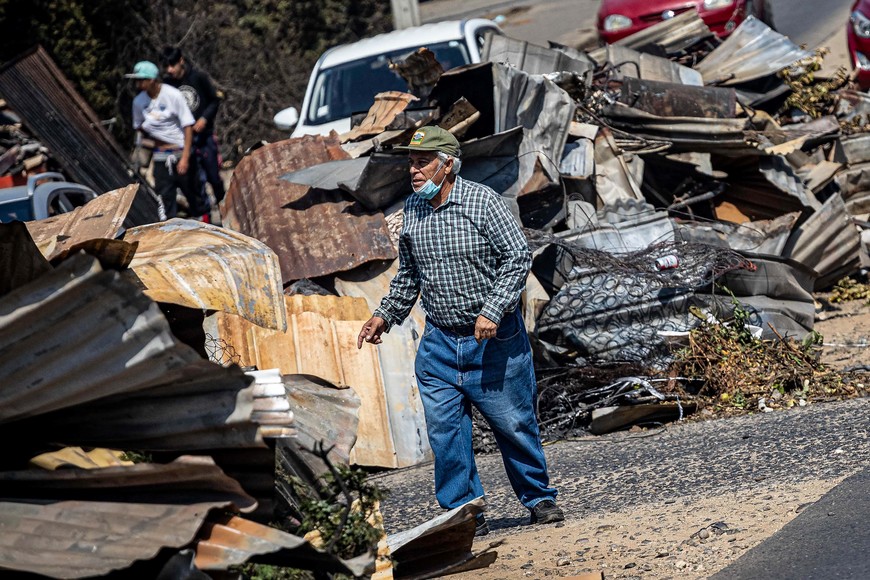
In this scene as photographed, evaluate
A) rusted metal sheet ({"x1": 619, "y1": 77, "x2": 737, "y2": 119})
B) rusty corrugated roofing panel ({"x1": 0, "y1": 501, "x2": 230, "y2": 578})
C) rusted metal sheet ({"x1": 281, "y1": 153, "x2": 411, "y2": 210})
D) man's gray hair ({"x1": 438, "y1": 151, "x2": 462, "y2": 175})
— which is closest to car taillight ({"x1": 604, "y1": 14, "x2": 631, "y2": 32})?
rusted metal sheet ({"x1": 619, "y1": 77, "x2": 737, "y2": 119})

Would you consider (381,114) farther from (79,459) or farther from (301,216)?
(79,459)

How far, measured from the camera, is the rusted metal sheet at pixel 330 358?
23.3 ft

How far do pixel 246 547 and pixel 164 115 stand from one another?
8577mm

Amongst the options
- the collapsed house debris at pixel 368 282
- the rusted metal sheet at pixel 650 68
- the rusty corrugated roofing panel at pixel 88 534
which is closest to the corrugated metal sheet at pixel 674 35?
the collapsed house debris at pixel 368 282

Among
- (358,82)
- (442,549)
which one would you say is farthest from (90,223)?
(358,82)

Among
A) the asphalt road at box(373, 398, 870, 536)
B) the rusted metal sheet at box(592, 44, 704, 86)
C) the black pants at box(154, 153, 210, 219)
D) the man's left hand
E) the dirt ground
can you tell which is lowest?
the asphalt road at box(373, 398, 870, 536)

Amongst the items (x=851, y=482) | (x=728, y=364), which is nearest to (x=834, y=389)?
(x=728, y=364)

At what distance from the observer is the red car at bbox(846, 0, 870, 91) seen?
12938mm

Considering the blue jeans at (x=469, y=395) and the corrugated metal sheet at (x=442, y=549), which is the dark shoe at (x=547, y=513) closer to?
the blue jeans at (x=469, y=395)

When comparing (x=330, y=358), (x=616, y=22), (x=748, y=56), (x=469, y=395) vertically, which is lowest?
(x=330, y=358)

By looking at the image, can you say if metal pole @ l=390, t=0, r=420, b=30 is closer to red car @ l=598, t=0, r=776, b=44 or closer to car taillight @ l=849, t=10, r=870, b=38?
red car @ l=598, t=0, r=776, b=44

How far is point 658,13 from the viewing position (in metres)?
14.8

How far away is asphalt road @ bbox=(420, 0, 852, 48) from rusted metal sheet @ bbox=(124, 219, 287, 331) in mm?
15049

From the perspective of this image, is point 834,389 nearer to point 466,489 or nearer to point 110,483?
point 466,489
